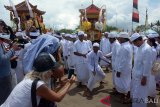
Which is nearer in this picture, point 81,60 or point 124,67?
point 124,67

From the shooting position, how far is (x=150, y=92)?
25.8 feet

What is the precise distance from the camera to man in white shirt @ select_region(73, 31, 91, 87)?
1041 centimetres

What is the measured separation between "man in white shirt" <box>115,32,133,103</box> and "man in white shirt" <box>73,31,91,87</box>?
2171mm

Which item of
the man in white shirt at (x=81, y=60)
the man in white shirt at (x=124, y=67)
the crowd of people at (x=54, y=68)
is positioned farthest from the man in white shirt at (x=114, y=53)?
the man in white shirt at (x=81, y=60)

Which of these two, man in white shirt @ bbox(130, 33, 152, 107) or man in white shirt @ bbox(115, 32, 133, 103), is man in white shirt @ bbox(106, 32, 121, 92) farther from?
man in white shirt @ bbox(130, 33, 152, 107)

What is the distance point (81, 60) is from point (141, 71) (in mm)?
4308

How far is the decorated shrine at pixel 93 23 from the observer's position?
20.9m

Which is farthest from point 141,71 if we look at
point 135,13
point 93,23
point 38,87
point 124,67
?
point 93,23

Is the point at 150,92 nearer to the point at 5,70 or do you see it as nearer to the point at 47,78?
the point at 5,70

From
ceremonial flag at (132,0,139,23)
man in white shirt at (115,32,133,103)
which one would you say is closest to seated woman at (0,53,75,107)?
man in white shirt at (115,32,133,103)

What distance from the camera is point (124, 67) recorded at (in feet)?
26.3

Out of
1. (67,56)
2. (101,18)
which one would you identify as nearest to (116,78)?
(67,56)

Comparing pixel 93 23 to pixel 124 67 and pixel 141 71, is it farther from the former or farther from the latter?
pixel 141 71

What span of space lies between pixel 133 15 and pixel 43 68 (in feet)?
29.2
